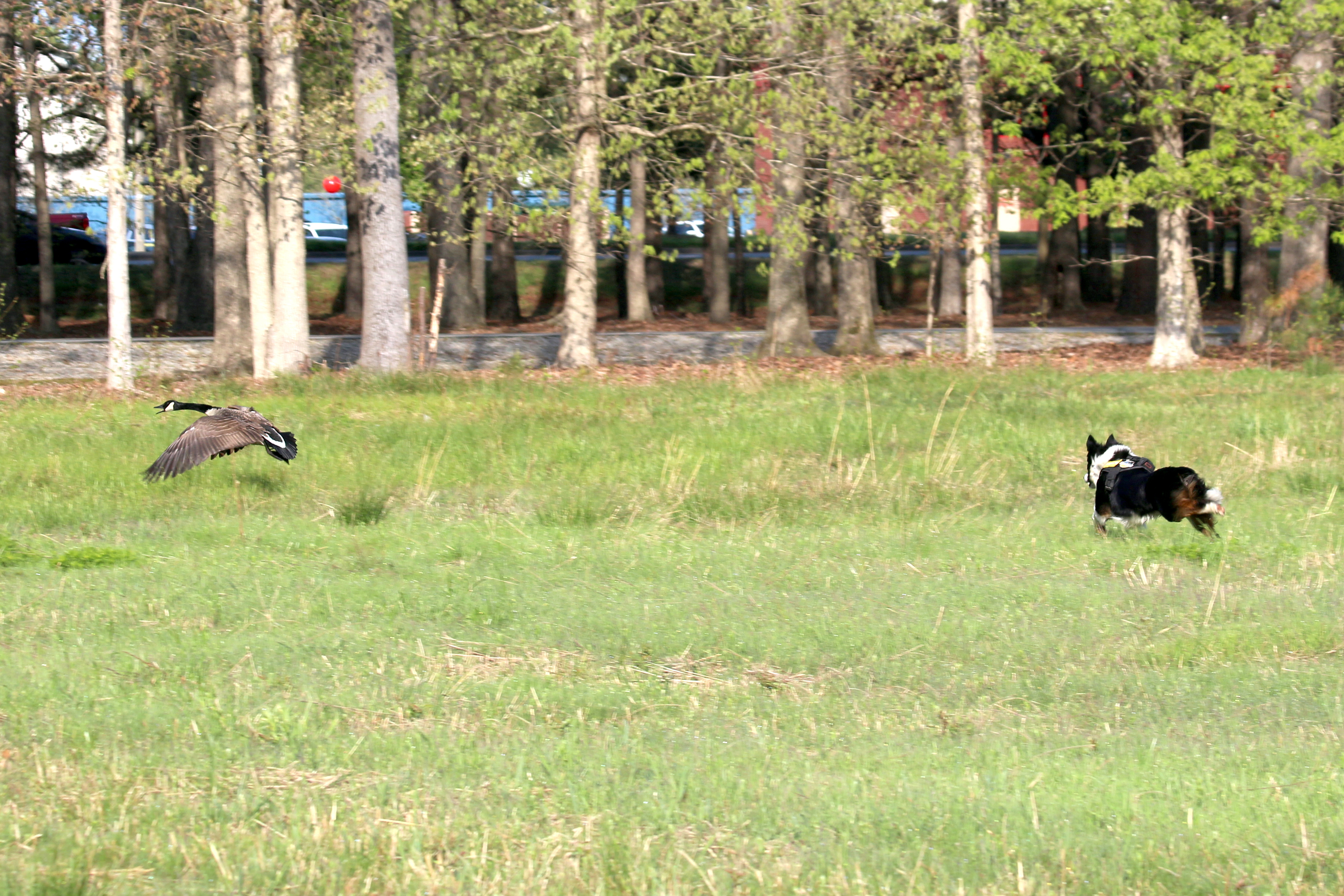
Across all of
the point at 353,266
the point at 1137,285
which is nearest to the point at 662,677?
the point at 353,266

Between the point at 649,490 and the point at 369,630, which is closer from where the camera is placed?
the point at 369,630

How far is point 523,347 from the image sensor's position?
29000 millimetres

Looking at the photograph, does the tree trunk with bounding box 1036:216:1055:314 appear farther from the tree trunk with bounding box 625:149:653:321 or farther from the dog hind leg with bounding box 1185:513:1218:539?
the dog hind leg with bounding box 1185:513:1218:539

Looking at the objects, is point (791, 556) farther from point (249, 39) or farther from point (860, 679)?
point (249, 39)

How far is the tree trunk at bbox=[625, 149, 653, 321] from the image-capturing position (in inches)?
1339

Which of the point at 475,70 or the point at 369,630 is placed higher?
the point at 475,70

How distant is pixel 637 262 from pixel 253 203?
54.0 ft

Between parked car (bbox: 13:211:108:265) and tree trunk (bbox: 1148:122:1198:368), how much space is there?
33.7 m

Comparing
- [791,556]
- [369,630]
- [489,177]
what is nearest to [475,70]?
[489,177]

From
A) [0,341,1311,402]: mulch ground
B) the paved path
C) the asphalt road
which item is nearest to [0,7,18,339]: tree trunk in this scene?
the paved path

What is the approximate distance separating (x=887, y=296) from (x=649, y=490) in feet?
105

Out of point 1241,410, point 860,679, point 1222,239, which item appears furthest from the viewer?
point 1222,239

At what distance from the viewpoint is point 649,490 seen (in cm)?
1270

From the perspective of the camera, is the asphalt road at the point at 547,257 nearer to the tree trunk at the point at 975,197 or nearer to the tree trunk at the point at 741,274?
the tree trunk at the point at 741,274
